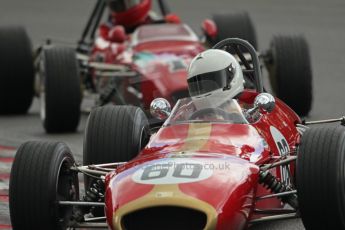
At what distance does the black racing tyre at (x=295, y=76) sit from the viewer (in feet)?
Answer: 50.4

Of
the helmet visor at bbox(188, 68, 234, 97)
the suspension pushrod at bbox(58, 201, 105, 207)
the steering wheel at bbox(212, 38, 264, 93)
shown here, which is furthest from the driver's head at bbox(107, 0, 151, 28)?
the suspension pushrod at bbox(58, 201, 105, 207)

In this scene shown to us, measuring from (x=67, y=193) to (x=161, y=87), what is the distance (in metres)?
5.89

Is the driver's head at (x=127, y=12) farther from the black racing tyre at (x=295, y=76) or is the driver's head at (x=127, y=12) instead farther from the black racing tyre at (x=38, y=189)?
the black racing tyre at (x=38, y=189)

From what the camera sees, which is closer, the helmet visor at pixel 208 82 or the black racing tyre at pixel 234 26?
the helmet visor at pixel 208 82

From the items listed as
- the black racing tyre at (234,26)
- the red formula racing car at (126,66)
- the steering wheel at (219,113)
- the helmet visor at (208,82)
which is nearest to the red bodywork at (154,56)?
the red formula racing car at (126,66)

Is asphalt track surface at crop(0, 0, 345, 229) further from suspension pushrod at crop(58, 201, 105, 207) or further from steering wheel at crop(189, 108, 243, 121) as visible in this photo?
suspension pushrod at crop(58, 201, 105, 207)

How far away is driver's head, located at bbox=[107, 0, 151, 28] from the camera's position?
17.2 m

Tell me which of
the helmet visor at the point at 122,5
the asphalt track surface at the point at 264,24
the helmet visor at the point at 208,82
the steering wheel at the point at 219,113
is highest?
the helmet visor at the point at 208,82

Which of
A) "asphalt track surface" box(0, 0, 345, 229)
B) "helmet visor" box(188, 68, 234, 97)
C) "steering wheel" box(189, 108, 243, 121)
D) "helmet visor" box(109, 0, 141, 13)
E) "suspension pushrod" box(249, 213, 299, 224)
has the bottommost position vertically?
"asphalt track surface" box(0, 0, 345, 229)

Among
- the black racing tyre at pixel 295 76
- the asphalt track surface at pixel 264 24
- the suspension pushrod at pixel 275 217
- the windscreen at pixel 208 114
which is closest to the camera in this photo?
the suspension pushrod at pixel 275 217

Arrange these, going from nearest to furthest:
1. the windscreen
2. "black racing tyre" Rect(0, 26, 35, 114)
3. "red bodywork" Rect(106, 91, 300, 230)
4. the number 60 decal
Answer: "red bodywork" Rect(106, 91, 300, 230)
the number 60 decal
the windscreen
"black racing tyre" Rect(0, 26, 35, 114)

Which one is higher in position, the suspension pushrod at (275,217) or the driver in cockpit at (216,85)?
the driver in cockpit at (216,85)

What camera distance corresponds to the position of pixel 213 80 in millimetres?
9570

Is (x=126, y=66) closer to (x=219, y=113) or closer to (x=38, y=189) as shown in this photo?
(x=219, y=113)
